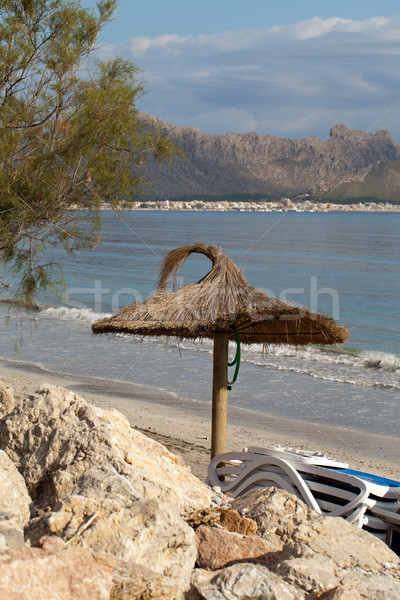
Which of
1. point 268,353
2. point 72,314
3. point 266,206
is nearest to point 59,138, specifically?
point 268,353

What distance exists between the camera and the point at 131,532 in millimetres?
2602

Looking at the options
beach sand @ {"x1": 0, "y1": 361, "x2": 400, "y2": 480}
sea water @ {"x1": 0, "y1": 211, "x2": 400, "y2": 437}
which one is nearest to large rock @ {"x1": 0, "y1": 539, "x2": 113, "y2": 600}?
sea water @ {"x1": 0, "y1": 211, "x2": 400, "y2": 437}

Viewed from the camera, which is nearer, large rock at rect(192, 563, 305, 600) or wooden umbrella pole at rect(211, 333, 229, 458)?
large rock at rect(192, 563, 305, 600)

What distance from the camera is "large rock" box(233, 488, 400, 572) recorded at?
308cm

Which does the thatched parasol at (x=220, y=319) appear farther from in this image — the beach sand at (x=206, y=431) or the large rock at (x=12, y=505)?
the large rock at (x=12, y=505)

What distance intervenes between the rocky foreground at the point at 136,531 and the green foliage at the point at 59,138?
4055mm

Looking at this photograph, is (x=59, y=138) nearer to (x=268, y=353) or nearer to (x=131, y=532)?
(x=131, y=532)

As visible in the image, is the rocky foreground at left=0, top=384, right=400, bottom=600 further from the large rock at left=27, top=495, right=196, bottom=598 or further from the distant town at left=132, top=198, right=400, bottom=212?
the distant town at left=132, top=198, right=400, bottom=212

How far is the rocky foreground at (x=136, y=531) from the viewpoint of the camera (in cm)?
231

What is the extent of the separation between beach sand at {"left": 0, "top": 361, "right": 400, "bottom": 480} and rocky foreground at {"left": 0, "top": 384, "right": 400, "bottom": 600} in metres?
3.49

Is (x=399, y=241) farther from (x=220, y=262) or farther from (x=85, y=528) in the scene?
(x=85, y=528)

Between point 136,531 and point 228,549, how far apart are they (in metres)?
0.53

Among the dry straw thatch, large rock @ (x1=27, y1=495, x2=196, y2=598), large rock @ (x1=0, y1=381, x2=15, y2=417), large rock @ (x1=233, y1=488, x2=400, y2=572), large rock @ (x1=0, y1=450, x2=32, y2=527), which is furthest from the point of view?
the dry straw thatch

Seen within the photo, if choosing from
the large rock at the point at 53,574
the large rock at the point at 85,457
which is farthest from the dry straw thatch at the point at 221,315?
the large rock at the point at 53,574
